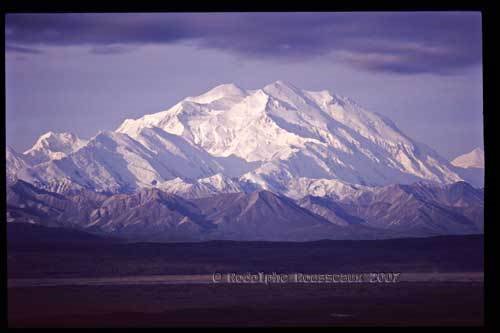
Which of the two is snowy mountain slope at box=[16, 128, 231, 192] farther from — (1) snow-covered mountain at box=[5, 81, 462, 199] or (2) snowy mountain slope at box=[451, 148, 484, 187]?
(2) snowy mountain slope at box=[451, 148, 484, 187]

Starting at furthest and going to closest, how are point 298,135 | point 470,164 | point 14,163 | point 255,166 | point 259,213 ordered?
point 259,213 < point 298,135 < point 255,166 < point 14,163 < point 470,164

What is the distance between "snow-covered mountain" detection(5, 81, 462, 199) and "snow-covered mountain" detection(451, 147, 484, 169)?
33 cm

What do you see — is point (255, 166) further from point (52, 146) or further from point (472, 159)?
point (472, 159)

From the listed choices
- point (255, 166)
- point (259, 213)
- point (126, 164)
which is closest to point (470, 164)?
point (255, 166)

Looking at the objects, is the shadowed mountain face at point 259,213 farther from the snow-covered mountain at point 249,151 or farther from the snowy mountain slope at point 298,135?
the snowy mountain slope at point 298,135

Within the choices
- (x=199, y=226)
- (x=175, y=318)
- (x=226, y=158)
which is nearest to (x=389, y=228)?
(x=199, y=226)

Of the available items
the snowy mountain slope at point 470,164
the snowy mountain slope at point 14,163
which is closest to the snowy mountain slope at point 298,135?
the snowy mountain slope at point 470,164

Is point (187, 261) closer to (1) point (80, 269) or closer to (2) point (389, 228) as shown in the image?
(1) point (80, 269)

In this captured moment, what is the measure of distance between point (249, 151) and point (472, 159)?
13.3 ft

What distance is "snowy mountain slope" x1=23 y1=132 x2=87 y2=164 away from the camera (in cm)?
1525

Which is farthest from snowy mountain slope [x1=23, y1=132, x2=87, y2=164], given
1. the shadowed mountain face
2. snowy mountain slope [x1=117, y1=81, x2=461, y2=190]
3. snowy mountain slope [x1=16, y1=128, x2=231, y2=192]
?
the shadowed mountain face

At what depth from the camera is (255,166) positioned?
17.8 m

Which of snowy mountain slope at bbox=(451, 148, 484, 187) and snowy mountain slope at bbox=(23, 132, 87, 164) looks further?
snowy mountain slope at bbox=(451, 148, 484, 187)

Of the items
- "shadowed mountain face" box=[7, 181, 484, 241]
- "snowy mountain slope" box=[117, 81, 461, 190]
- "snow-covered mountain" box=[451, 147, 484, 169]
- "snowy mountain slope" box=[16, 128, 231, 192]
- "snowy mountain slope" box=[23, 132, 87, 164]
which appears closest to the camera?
"snowy mountain slope" box=[23, 132, 87, 164]
